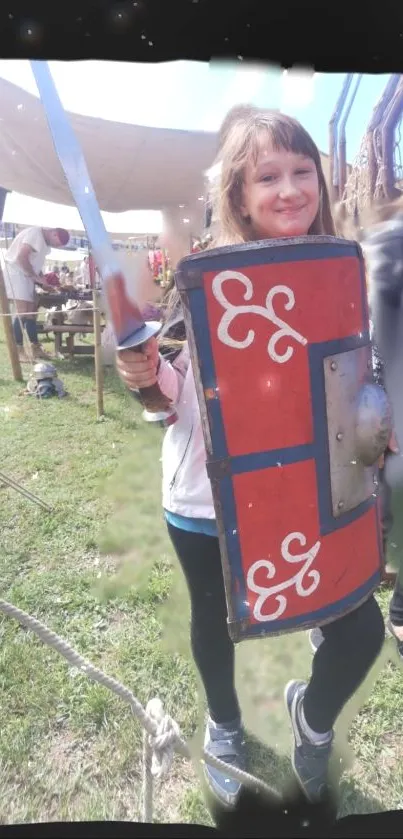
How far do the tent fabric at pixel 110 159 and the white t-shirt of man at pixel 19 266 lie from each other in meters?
0.09

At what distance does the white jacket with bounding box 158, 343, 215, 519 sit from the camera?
928 millimetres

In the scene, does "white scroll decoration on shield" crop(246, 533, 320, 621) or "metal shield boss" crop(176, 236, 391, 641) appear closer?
"metal shield boss" crop(176, 236, 391, 641)

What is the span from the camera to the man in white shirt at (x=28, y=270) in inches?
40.0

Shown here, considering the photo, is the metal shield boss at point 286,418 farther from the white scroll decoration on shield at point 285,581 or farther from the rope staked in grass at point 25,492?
the rope staked in grass at point 25,492

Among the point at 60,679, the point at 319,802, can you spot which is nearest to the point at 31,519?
the point at 60,679

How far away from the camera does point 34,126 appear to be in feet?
2.95

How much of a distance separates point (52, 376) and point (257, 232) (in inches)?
27.5

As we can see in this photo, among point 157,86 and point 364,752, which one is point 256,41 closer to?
point 157,86

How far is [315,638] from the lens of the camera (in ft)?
3.73

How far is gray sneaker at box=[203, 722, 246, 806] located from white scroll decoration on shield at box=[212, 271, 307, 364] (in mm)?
868

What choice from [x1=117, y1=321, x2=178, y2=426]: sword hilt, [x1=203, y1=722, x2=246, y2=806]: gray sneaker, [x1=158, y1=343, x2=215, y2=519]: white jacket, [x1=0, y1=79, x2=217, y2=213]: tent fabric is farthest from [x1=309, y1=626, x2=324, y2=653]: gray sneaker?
[x1=0, y1=79, x2=217, y2=213]: tent fabric

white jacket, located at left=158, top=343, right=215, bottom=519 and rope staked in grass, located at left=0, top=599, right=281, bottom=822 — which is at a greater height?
white jacket, located at left=158, top=343, right=215, bottom=519

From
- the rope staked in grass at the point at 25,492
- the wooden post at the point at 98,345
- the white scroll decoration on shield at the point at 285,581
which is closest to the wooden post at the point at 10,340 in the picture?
the wooden post at the point at 98,345

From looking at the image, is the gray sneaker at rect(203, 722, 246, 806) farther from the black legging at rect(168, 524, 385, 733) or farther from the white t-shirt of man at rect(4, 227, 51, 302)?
the white t-shirt of man at rect(4, 227, 51, 302)
